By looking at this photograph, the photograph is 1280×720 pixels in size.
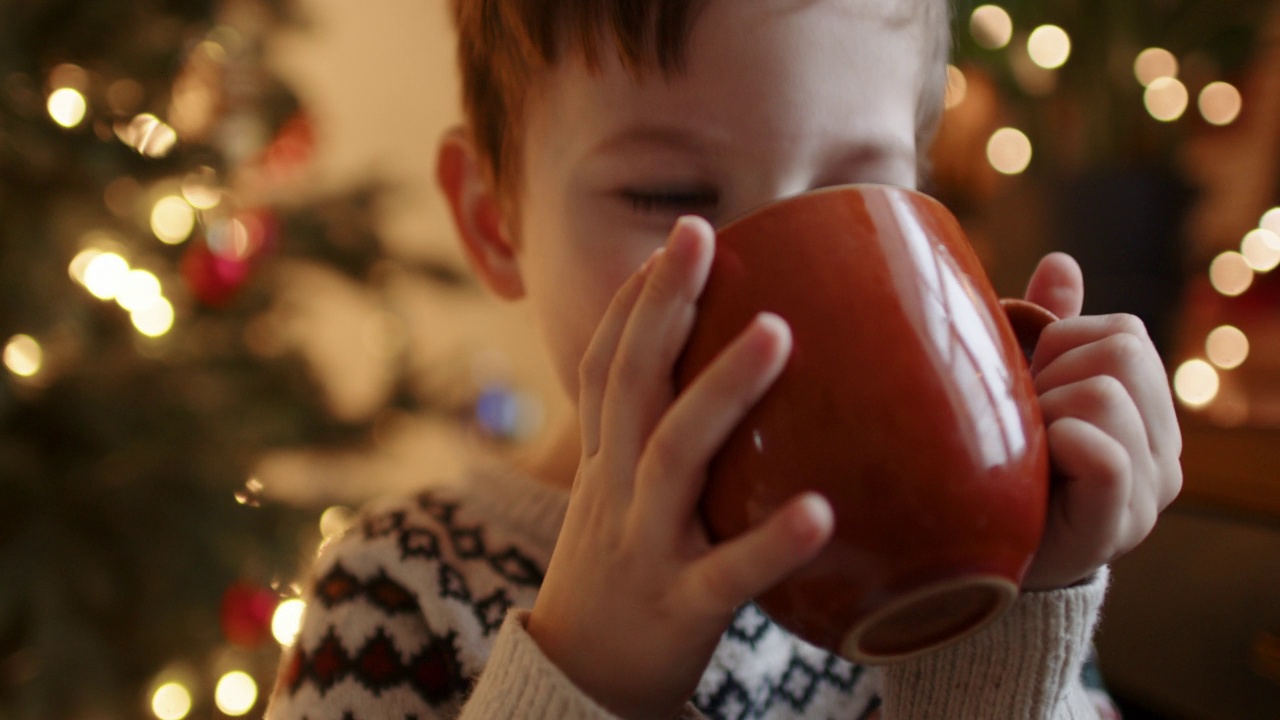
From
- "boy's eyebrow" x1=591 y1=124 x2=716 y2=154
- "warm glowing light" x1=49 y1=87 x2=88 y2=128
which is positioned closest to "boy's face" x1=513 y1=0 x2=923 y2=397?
"boy's eyebrow" x1=591 y1=124 x2=716 y2=154

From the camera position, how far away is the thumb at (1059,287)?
1.93 feet

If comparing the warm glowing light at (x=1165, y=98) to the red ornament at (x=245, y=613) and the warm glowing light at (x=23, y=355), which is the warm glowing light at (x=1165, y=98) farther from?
the warm glowing light at (x=23, y=355)

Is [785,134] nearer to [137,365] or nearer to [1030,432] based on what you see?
[1030,432]

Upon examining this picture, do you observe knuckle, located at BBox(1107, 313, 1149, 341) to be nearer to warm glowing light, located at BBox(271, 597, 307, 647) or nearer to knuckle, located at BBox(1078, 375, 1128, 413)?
knuckle, located at BBox(1078, 375, 1128, 413)

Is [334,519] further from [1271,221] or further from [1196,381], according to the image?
[1271,221]

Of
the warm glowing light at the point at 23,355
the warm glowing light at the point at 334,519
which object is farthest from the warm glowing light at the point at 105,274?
the warm glowing light at the point at 334,519

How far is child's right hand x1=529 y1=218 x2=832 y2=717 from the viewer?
36cm

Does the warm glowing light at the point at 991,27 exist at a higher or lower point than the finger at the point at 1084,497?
higher

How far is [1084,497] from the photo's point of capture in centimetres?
42

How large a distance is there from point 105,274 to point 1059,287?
152cm

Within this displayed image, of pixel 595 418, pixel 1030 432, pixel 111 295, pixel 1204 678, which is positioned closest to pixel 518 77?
pixel 595 418

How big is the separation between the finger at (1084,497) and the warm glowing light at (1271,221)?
1.03 meters

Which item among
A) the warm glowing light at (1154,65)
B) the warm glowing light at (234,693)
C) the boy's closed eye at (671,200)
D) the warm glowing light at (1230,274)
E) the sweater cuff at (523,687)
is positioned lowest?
the warm glowing light at (234,693)

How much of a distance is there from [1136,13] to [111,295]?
1689mm
